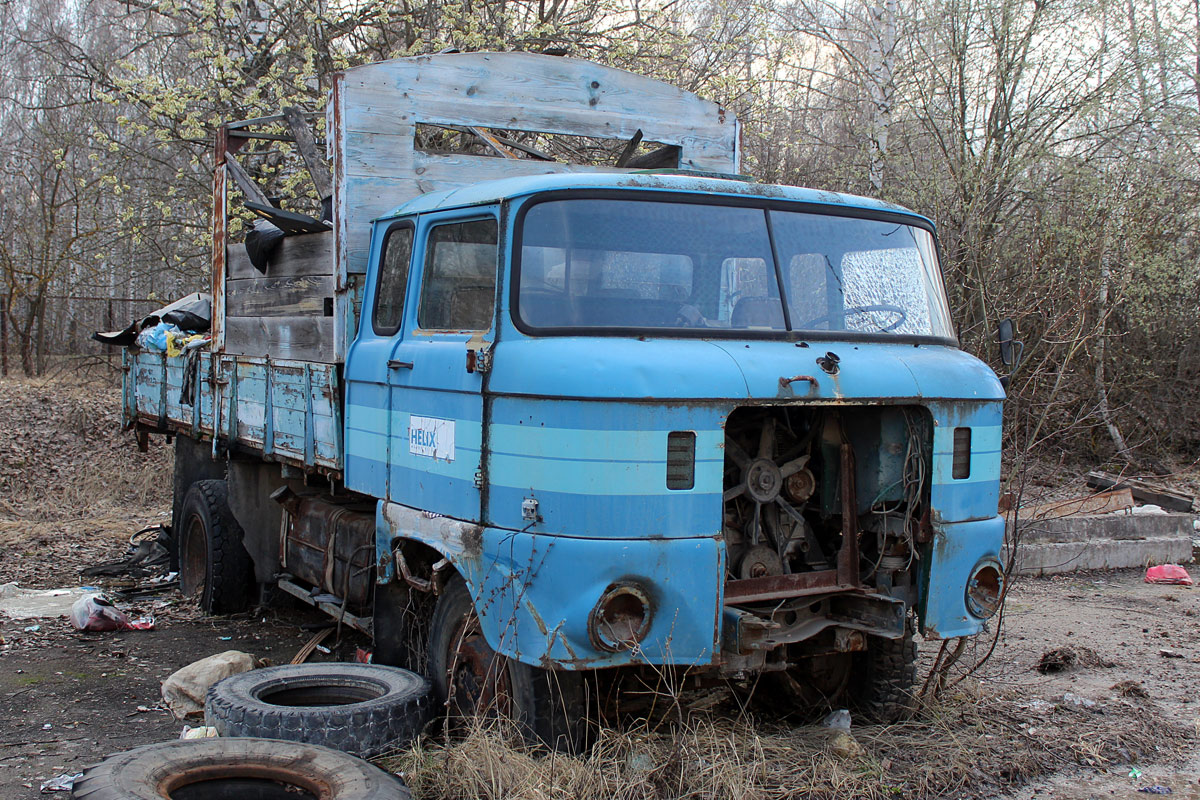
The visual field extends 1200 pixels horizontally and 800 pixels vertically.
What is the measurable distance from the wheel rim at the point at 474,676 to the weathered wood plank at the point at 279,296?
7.34ft

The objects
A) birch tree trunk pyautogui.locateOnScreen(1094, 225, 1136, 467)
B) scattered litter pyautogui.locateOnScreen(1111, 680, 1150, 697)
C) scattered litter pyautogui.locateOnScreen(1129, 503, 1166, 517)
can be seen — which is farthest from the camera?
birch tree trunk pyautogui.locateOnScreen(1094, 225, 1136, 467)

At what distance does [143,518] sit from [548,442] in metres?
8.10

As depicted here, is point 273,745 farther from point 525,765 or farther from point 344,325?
point 344,325

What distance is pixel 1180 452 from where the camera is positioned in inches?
587

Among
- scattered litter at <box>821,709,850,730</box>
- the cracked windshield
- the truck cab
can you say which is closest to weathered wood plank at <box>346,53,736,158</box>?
the truck cab

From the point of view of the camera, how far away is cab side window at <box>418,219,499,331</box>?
Answer: 456 cm

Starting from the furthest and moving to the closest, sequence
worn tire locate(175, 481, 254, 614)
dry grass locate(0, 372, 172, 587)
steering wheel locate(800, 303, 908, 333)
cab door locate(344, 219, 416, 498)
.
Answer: dry grass locate(0, 372, 172, 587) < worn tire locate(175, 481, 254, 614) < cab door locate(344, 219, 416, 498) < steering wheel locate(800, 303, 908, 333)

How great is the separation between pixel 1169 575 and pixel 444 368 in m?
6.89

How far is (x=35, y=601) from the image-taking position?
7.66 metres

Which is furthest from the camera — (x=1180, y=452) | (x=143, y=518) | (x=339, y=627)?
(x=1180, y=452)

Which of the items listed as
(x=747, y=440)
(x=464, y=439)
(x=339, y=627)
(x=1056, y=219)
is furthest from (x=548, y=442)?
(x=1056, y=219)

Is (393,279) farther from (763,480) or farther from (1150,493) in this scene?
(1150,493)

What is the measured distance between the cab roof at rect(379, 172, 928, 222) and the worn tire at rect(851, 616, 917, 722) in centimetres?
197

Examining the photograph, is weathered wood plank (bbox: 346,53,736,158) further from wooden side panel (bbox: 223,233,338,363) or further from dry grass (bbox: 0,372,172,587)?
dry grass (bbox: 0,372,172,587)
